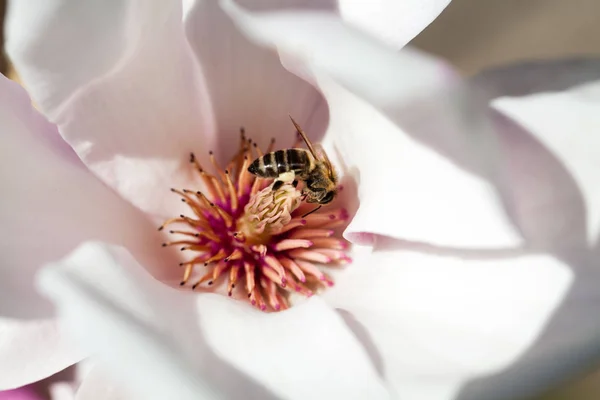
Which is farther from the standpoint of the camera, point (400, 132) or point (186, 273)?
point (186, 273)

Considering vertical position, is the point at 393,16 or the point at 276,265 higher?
the point at 393,16

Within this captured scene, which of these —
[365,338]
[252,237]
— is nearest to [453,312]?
[365,338]

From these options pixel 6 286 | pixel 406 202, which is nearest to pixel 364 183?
pixel 406 202

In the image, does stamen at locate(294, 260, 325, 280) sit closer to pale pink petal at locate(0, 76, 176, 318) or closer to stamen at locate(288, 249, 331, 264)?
stamen at locate(288, 249, 331, 264)

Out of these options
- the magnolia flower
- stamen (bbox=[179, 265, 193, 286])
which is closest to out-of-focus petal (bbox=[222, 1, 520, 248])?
the magnolia flower

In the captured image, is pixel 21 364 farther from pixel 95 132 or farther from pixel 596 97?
pixel 596 97

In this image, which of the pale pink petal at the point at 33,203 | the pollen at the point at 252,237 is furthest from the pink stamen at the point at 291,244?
the pale pink petal at the point at 33,203

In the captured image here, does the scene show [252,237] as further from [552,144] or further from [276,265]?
[552,144]

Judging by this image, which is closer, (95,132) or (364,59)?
(364,59)

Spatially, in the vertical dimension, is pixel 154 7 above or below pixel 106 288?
above
